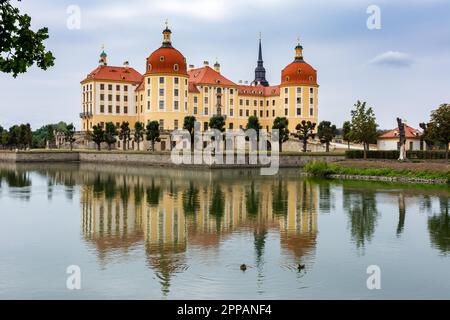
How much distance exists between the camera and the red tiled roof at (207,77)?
99.8m

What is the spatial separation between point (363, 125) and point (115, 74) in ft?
160

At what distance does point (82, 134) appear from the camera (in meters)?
96.2

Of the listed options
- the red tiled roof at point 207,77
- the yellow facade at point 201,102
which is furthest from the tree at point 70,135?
the red tiled roof at point 207,77

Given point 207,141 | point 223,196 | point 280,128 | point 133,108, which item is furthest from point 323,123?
point 223,196

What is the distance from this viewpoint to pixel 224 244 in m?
20.9

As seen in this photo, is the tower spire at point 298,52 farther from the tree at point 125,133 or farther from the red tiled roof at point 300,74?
the tree at point 125,133

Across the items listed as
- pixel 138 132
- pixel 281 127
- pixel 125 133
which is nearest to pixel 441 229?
pixel 281 127

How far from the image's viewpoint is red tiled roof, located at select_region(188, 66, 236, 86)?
9975cm

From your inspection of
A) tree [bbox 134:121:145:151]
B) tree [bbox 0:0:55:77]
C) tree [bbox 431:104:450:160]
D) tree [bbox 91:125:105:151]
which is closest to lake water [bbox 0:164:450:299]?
tree [bbox 0:0:55:77]

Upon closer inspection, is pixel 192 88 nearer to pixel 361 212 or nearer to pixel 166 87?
pixel 166 87

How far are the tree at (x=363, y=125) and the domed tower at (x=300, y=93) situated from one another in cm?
2788

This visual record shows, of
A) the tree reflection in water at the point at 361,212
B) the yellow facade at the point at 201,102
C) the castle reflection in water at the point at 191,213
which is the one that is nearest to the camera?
the castle reflection in water at the point at 191,213

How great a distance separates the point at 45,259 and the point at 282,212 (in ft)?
46.0

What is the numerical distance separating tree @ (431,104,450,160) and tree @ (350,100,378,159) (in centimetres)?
1057
